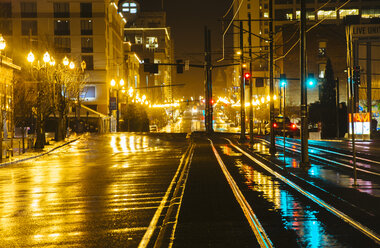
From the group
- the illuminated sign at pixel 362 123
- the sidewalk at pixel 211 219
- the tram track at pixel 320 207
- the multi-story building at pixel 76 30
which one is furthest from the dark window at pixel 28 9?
the sidewalk at pixel 211 219

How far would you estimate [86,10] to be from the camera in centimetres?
8450

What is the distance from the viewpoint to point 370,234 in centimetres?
866

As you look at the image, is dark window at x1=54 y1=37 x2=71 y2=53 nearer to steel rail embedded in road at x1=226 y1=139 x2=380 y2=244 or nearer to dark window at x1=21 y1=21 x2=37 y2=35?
dark window at x1=21 y1=21 x2=37 y2=35

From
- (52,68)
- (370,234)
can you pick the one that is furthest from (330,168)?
(52,68)

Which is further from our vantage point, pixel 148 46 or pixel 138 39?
pixel 148 46

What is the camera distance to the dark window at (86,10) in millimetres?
84125

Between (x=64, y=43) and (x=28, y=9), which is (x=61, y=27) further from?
(x=28, y=9)

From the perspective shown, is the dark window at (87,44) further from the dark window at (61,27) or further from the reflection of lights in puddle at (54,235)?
the reflection of lights in puddle at (54,235)

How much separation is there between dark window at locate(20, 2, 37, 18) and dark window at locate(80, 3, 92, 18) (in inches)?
306

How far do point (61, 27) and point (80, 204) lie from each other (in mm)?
76576

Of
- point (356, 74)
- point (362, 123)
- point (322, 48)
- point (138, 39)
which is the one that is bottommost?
point (362, 123)

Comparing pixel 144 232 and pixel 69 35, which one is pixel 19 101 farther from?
pixel 144 232

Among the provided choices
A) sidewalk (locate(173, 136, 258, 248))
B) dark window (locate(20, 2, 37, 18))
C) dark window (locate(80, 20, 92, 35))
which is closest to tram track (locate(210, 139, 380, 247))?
sidewalk (locate(173, 136, 258, 248))

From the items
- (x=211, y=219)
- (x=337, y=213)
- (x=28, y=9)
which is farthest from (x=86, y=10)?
(x=337, y=213)
